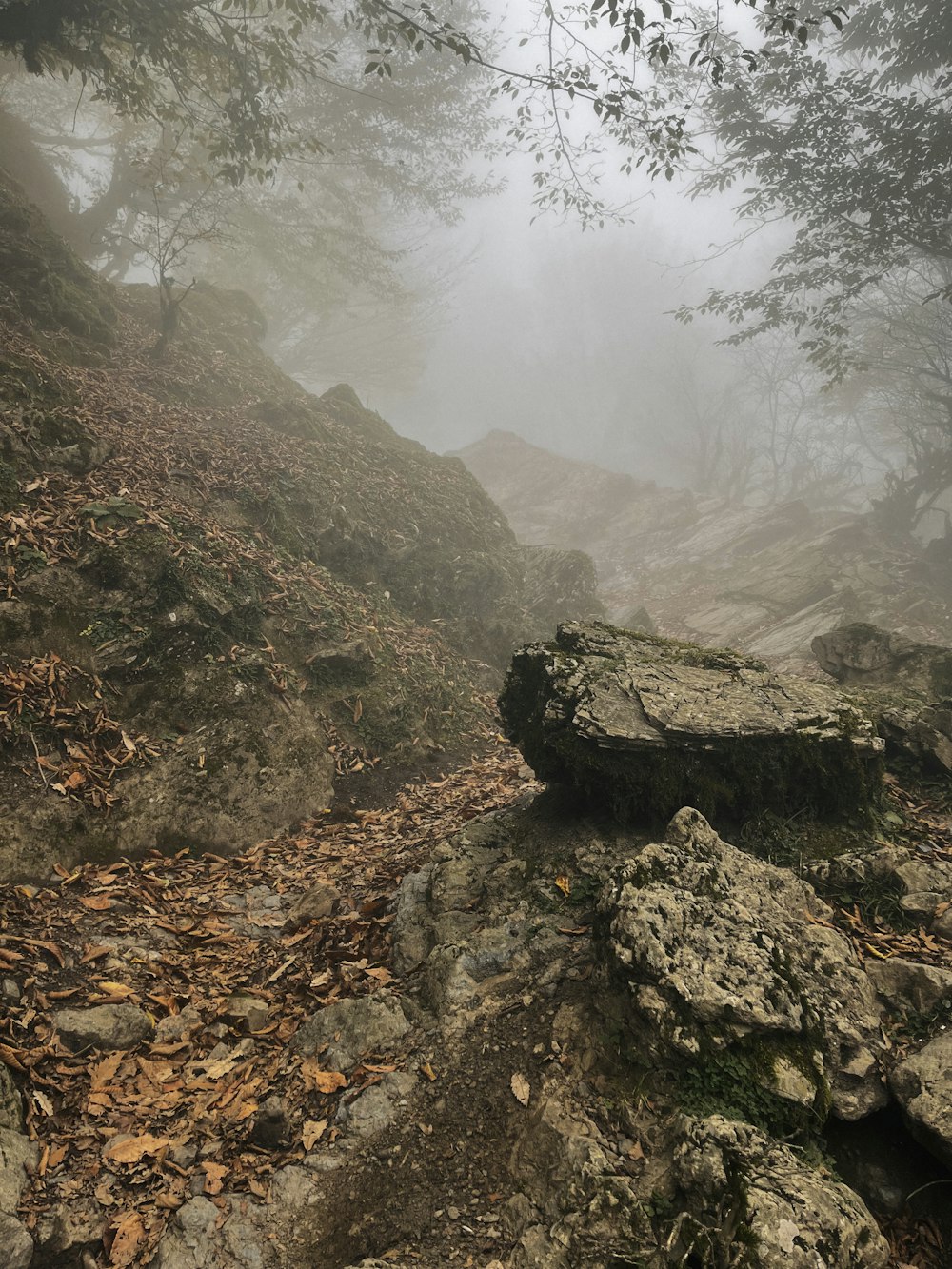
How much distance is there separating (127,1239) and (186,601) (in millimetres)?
5469

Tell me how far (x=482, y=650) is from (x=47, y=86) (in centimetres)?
2569

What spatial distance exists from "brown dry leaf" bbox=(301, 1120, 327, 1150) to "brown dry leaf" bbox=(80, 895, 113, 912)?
2.26 m

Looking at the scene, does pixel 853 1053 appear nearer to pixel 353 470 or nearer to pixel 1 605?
pixel 1 605

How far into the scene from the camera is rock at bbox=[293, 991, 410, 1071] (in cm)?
339

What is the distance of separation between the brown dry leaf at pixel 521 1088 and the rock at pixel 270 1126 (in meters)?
1.12

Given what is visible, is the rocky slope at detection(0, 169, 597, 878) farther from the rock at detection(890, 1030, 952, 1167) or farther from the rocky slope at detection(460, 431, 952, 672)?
the rocky slope at detection(460, 431, 952, 672)

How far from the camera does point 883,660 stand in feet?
25.3

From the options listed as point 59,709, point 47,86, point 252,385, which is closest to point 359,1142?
point 59,709

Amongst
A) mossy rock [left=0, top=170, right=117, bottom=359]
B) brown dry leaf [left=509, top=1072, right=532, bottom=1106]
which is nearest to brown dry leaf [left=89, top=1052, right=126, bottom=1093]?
brown dry leaf [left=509, top=1072, right=532, bottom=1106]

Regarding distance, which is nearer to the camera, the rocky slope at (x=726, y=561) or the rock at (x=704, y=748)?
the rock at (x=704, y=748)

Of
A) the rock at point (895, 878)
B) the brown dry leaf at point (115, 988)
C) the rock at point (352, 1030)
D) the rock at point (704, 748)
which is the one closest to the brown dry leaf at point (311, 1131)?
the rock at point (352, 1030)

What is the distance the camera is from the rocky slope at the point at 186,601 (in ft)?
17.5

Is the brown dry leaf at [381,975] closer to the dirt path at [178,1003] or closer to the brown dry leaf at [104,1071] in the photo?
the dirt path at [178,1003]

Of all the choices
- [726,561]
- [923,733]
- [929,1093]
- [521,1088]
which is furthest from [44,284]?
[726,561]
